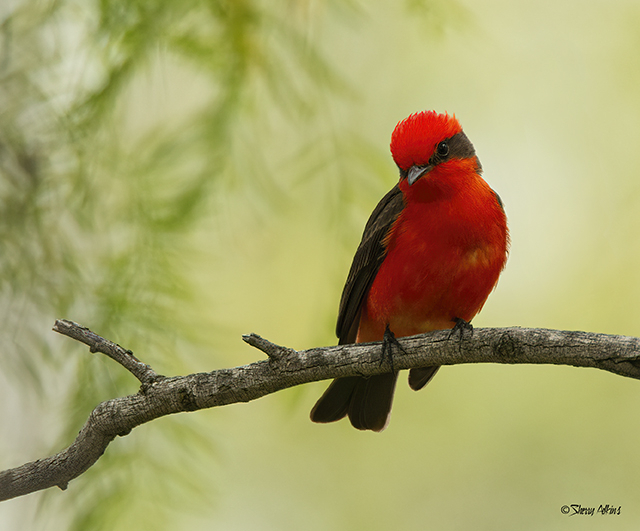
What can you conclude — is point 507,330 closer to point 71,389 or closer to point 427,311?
point 427,311

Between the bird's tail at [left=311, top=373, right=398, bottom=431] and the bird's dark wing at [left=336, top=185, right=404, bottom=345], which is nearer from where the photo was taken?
the bird's dark wing at [left=336, top=185, right=404, bottom=345]

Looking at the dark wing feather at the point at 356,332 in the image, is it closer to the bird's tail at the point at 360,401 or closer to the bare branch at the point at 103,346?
the bird's tail at the point at 360,401

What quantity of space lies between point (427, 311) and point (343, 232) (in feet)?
1.74

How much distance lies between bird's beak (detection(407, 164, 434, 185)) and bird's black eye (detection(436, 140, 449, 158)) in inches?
3.5

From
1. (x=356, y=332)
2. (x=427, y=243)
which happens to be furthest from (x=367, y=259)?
(x=356, y=332)

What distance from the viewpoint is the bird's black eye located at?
126 inches

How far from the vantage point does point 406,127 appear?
3152 millimetres

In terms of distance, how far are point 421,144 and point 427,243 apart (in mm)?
433

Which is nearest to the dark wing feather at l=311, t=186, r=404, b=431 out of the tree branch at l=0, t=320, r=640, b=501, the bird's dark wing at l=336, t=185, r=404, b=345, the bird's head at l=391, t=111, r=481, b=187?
the bird's dark wing at l=336, t=185, r=404, b=345

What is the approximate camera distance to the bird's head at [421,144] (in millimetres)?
3117

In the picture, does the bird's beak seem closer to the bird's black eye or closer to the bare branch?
the bird's black eye

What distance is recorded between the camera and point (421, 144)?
3.12 meters

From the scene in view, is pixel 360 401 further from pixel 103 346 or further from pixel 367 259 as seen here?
pixel 103 346

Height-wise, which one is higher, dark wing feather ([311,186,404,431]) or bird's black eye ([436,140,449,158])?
bird's black eye ([436,140,449,158])
